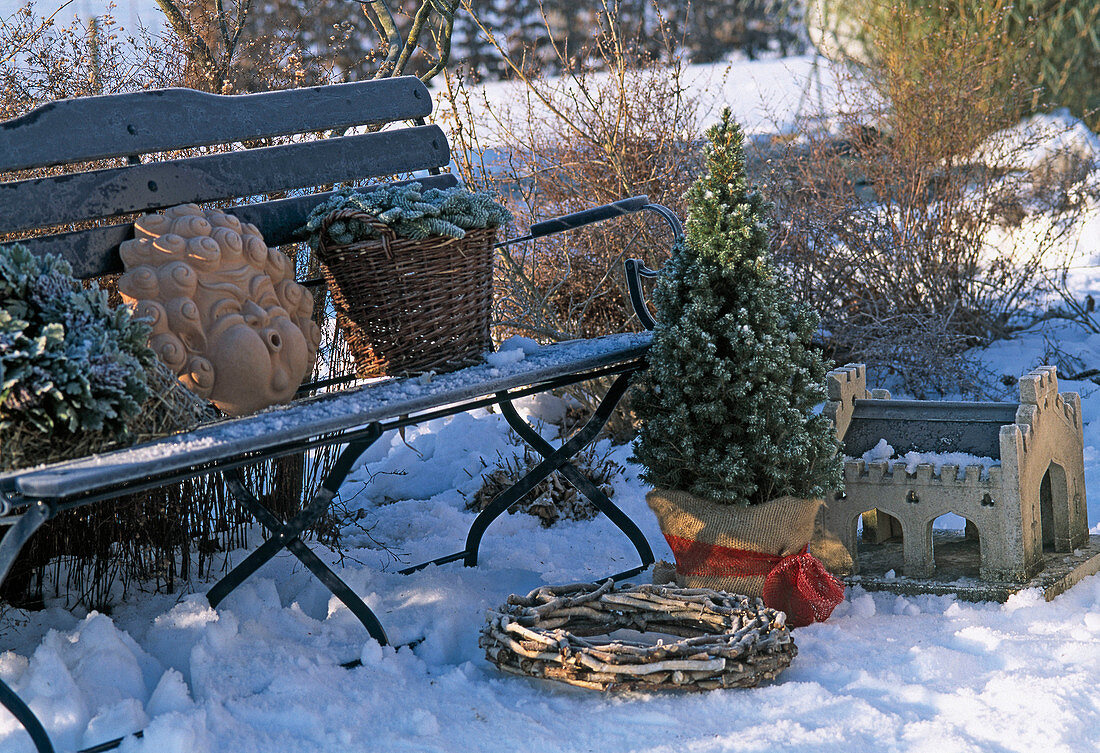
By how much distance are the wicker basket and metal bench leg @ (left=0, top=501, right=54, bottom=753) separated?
93 cm

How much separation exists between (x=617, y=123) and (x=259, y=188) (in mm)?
2167

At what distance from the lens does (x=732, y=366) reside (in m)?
2.57

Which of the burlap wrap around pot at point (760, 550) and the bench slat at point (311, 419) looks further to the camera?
the burlap wrap around pot at point (760, 550)

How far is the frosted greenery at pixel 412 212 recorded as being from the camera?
243cm

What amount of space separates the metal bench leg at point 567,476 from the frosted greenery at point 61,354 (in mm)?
969

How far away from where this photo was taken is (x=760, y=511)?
2609mm

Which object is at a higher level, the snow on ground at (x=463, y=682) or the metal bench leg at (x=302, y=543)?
the metal bench leg at (x=302, y=543)

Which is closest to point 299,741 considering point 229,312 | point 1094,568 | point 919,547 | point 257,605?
point 257,605

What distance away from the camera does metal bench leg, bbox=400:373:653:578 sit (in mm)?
2885

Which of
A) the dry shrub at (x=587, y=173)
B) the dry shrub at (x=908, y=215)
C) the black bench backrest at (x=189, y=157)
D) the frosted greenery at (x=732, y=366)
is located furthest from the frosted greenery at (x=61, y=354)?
the dry shrub at (x=908, y=215)

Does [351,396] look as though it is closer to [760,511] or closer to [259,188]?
[259,188]

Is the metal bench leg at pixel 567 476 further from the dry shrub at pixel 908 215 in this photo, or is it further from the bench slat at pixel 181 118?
the dry shrub at pixel 908 215

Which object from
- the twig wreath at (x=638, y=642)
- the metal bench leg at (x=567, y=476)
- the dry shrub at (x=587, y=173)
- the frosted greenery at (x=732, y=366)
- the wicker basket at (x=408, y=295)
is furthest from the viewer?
the dry shrub at (x=587, y=173)

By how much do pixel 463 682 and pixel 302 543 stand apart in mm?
450
